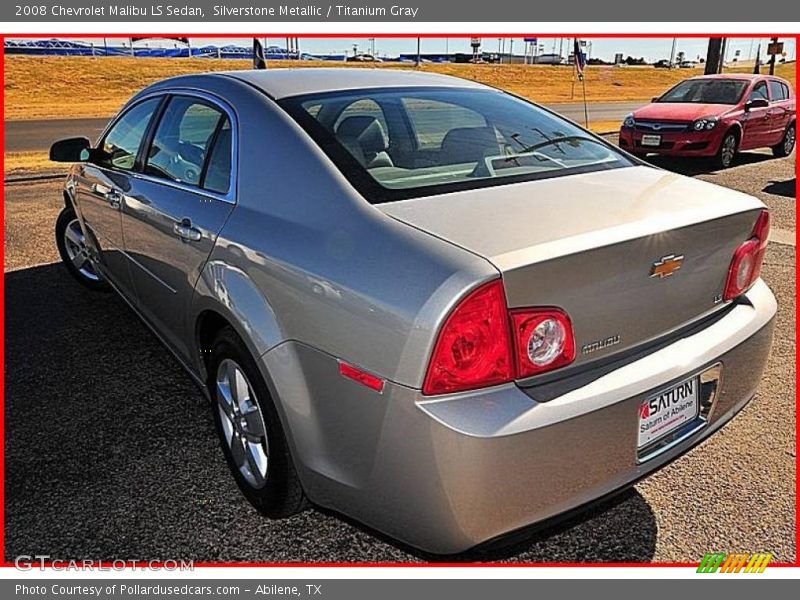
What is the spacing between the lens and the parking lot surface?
8.43ft

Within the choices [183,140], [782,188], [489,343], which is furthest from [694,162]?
[489,343]

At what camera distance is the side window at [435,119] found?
115 inches

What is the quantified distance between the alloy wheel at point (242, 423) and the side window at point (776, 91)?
44.3ft

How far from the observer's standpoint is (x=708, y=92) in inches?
497

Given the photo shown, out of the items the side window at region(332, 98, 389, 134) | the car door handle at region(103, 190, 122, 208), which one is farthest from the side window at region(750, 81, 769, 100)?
the car door handle at region(103, 190, 122, 208)

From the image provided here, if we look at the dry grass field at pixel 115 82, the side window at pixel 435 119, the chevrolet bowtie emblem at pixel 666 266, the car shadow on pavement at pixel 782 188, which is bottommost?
the dry grass field at pixel 115 82

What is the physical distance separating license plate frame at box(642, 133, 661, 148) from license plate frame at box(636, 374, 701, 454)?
33.4 feet

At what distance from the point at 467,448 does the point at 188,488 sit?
154 centimetres

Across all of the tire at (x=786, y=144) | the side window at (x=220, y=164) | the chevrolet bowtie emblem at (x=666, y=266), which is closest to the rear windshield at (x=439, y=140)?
the side window at (x=220, y=164)

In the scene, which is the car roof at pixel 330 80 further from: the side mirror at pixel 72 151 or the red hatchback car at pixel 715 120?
the red hatchback car at pixel 715 120

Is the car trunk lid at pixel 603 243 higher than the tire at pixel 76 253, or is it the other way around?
the car trunk lid at pixel 603 243

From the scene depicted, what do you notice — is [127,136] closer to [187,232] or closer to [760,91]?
[187,232]

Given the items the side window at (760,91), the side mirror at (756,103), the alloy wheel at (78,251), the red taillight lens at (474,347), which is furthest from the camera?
the side window at (760,91)

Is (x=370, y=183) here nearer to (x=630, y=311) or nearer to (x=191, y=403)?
(x=630, y=311)
